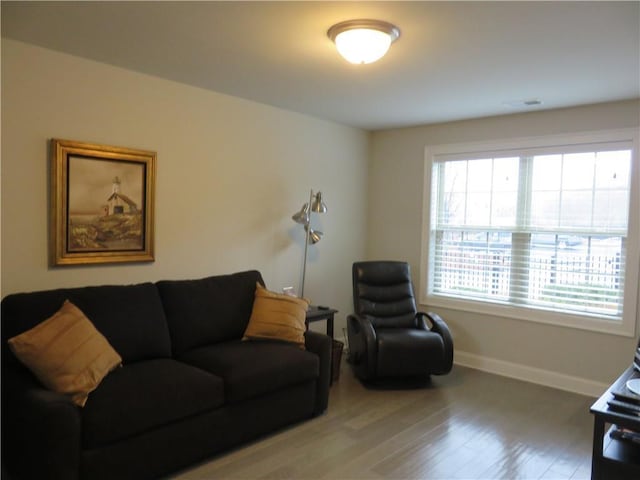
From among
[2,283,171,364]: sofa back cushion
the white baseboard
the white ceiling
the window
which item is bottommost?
the white baseboard

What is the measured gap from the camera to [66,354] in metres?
2.42

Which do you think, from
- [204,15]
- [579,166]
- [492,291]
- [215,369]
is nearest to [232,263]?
[215,369]

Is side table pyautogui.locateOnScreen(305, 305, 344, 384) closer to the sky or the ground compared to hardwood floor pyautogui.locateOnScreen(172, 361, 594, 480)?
closer to the sky

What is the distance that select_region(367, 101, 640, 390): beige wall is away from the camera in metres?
3.96

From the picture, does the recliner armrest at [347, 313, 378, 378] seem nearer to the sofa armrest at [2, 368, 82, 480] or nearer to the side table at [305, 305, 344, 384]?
the side table at [305, 305, 344, 384]

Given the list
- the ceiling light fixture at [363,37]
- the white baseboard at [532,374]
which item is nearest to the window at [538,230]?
the white baseboard at [532,374]

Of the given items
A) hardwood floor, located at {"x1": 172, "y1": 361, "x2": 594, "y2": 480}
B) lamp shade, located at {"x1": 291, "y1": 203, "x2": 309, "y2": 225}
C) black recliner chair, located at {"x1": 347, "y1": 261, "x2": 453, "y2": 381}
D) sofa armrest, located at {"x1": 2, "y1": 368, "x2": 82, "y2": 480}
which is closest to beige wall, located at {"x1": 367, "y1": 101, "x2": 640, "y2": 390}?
hardwood floor, located at {"x1": 172, "y1": 361, "x2": 594, "y2": 480}

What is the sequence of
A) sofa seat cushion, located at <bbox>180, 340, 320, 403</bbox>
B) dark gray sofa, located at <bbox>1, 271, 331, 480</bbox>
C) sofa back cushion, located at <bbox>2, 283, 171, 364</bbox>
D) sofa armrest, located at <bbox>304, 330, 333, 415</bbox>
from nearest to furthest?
dark gray sofa, located at <bbox>1, 271, 331, 480</bbox>, sofa back cushion, located at <bbox>2, 283, 171, 364</bbox>, sofa seat cushion, located at <bbox>180, 340, 320, 403</bbox>, sofa armrest, located at <bbox>304, 330, 333, 415</bbox>

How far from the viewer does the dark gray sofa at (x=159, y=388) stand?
224 cm

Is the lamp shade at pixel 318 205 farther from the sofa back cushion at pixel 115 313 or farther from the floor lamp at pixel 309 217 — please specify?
the sofa back cushion at pixel 115 313

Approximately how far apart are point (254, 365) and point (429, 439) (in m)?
1.23

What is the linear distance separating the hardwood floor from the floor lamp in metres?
1.27

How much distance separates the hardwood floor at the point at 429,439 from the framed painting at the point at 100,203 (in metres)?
1.53

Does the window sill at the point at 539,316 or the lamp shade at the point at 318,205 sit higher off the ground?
the lamp shade at the point at 318,205
